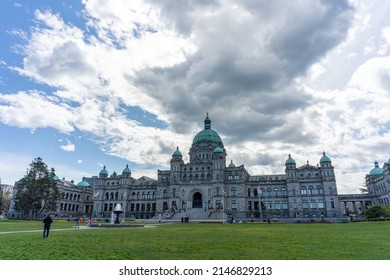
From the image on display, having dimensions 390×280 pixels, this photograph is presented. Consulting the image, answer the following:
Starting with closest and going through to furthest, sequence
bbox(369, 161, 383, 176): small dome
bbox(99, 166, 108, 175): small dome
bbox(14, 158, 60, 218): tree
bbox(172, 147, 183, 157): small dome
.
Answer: bbox(14, 158, 60, 218): tree → bbox(369, 161, 383, 176): small dome → bbox(172, 147, 183, 157): small dome → bbox(99, 166, 108, 175): small dome

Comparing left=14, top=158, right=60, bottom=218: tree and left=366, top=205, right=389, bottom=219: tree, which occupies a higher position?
left=14, top=158, right=60, bottom=218: tree

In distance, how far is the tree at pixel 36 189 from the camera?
70000 millimetres

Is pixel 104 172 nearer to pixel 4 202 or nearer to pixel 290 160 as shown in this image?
pixel 4 202

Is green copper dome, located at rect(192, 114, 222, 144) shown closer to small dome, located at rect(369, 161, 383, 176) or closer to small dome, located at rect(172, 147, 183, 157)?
small dome, located at rect(172, 147, 183, 157)

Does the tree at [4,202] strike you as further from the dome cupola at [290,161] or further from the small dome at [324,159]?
the small dome at [324,159]

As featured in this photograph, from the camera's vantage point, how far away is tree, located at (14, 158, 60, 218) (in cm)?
7000

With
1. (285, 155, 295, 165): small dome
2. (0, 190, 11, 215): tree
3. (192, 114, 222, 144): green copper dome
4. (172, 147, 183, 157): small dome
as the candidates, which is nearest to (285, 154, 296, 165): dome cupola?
(285, 155, 295, 165): small dome

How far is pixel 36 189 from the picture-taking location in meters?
70.4

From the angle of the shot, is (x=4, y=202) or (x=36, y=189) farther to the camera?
(x=4, y=202)

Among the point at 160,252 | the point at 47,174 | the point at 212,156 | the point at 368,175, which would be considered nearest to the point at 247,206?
the point at 212,156

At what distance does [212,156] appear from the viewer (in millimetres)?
90375

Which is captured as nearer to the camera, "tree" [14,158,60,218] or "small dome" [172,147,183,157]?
"tree" [14,158,60,218]

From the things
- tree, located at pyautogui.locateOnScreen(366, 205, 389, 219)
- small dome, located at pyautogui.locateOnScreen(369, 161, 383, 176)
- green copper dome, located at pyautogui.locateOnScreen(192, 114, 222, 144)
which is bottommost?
tree, located at pyautogui.locateOnScreen(366, 205, 389, 219)

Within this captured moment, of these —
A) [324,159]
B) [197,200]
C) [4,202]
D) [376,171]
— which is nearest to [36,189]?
[197,200]
